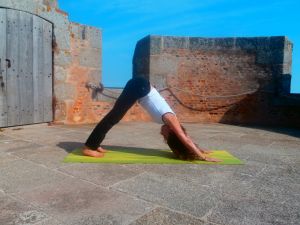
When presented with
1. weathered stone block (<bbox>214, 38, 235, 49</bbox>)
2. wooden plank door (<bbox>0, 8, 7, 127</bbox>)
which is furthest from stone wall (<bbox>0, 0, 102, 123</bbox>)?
weathered stone block (<bbox>214, 38, 235, 49</bbox>)

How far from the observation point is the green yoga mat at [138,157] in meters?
3.20

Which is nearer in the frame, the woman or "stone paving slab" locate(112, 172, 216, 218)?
"stone paving slab" locate(112, 172, 216, 218)

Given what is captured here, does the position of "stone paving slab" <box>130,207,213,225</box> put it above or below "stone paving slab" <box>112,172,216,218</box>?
below

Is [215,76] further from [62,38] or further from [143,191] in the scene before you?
[143,191]

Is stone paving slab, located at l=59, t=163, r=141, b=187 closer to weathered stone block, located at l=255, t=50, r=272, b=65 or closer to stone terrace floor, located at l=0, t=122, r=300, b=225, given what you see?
stone terrace floor, located at l=0, t=122, r=300, b=225

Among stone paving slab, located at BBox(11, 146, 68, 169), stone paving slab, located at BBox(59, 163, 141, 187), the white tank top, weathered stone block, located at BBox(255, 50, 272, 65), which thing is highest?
weathered stone block, located at BBox(255, 50, 272, 65)

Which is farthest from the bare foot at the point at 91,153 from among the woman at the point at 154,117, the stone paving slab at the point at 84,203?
the stone paving slab at the point at 84,203

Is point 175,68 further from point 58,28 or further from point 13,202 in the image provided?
point 13,202

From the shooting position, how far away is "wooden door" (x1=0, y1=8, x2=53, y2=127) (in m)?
4.87

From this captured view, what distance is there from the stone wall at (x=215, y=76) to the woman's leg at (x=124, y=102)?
4.26 m

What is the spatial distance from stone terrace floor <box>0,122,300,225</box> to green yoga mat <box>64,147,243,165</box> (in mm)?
129

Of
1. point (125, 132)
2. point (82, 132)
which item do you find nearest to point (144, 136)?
point (125, 132)

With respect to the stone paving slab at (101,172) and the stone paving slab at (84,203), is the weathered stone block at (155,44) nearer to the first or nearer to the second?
the stone paving slab at (101,172)

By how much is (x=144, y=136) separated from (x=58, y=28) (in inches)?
108
